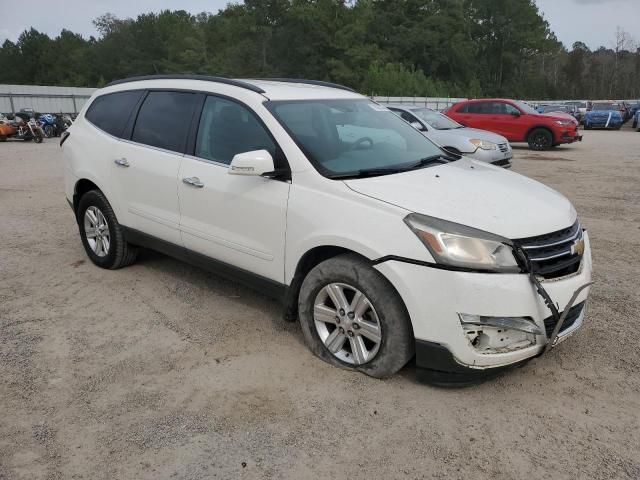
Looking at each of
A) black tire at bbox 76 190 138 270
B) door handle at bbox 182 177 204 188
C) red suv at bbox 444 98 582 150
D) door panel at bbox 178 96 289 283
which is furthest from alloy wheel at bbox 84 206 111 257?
red suv at bbox 444 98 582 150

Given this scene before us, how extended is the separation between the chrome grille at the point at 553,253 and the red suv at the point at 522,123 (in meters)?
15.5

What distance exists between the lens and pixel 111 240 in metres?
5.22

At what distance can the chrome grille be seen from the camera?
10.0ft

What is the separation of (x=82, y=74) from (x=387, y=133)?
3524 inches

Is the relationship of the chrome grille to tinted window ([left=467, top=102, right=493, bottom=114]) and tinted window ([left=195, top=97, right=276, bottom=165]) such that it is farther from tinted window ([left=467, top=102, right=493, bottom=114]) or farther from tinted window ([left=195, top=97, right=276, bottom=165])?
tinted window ([left=467, top=102, right=493, bottom=114])

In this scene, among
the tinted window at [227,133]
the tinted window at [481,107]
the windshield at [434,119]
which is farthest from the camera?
the tinted window at [481,107]

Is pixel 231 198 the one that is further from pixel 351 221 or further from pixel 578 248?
pixel 578 248

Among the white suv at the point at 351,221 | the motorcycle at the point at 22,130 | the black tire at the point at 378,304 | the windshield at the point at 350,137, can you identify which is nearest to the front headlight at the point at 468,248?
the white suv at the point at 351,221

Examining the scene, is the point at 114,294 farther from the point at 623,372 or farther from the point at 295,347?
the point at 623,372

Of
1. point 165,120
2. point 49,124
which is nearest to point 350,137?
point 165,120

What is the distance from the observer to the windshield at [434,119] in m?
12.2

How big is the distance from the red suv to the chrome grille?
15.5 meters

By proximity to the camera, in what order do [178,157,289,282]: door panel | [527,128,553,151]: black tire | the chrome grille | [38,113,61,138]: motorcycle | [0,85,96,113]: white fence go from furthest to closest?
[0,85,96,113]: white fence
[38,113,61,138]: motorcycle
[527,128,553,151]: black tire
[178,157,289,282]: door panel
the chrome grille

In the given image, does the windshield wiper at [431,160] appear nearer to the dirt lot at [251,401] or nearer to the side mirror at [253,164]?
the side mirror at [253,164]
